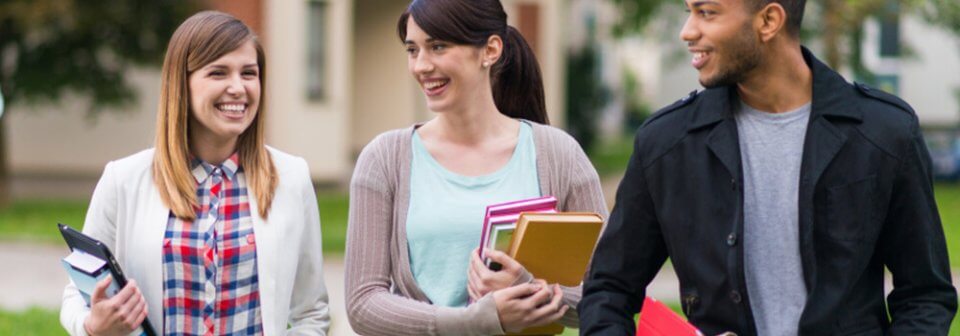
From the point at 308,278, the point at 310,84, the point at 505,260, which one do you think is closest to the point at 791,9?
the point at 505,260

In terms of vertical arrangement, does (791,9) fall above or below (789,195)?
above

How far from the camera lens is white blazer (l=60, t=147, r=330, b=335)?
3953 mm

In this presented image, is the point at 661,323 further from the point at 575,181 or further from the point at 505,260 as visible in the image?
the point at 575,181

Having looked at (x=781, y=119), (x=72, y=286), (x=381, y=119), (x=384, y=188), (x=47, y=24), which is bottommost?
(x=381, y=119)

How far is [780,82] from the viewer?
331cm

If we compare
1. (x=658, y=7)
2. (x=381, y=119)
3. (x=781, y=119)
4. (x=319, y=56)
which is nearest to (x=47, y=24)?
(x=319, y=56)

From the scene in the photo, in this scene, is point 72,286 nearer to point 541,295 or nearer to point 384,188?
point 384,188

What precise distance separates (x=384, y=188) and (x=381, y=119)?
86.3 feet

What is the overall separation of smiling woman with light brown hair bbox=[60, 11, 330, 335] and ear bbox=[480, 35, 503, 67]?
590mm

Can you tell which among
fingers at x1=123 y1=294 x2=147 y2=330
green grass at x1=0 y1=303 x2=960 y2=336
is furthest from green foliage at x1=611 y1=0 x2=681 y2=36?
fingers at x1=123 y1=294 x2=147 y2=330

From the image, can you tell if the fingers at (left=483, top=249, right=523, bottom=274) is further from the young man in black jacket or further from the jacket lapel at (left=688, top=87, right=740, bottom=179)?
the jacket lapel at (left=688, top=87, right=740, bottom=179)

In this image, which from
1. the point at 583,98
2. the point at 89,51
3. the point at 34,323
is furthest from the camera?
the point at 583,98

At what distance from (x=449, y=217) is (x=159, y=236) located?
723mm

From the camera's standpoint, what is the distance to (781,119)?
3.30m
